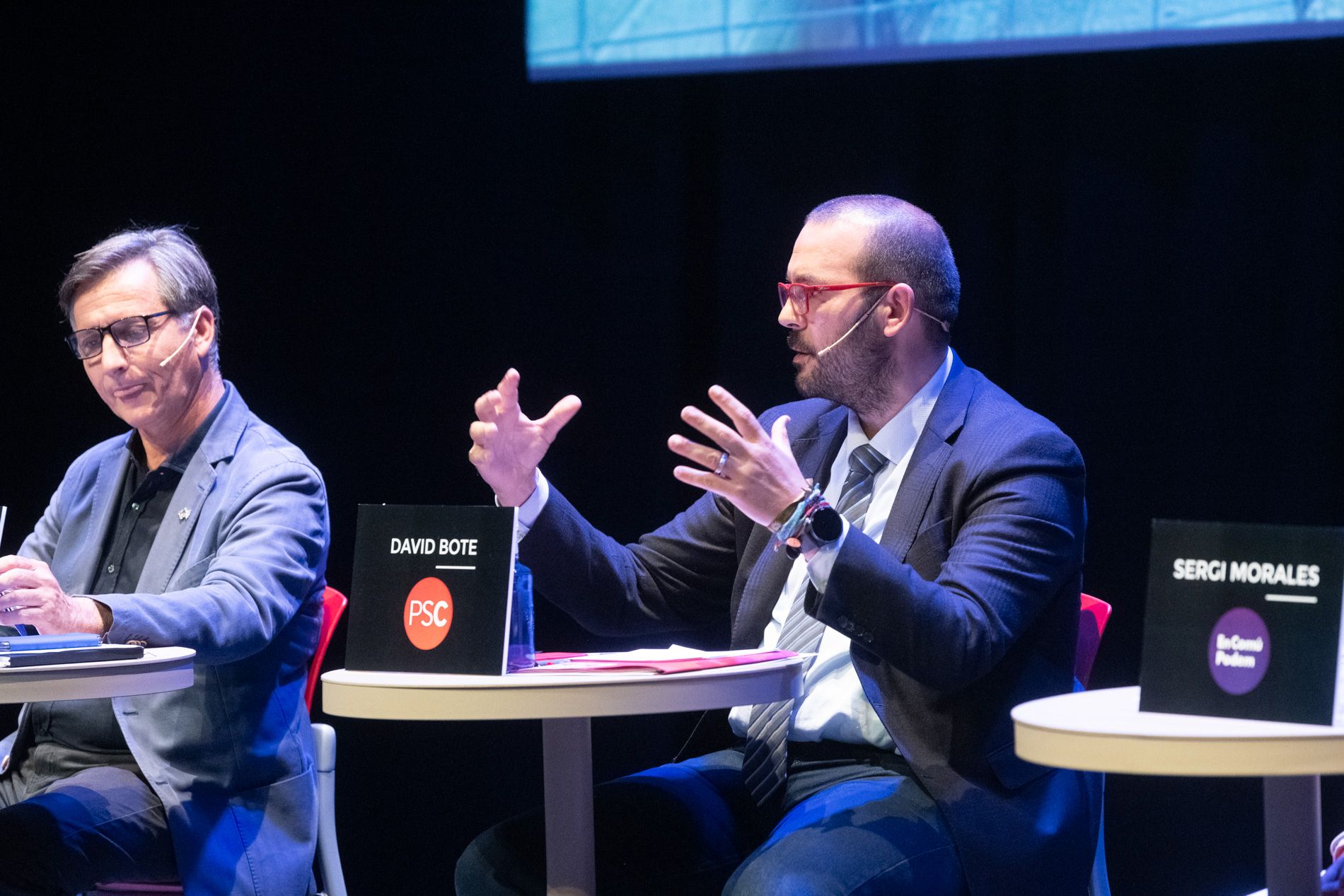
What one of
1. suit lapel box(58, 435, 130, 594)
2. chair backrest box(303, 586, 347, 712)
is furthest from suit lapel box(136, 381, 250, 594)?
chair backrest box(303, 586, 347, 712)

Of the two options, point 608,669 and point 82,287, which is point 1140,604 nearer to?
point 608,669

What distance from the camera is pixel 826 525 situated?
204cm

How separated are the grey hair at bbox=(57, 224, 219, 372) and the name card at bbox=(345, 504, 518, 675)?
95 cm

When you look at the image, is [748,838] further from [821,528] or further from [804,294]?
[804,294]

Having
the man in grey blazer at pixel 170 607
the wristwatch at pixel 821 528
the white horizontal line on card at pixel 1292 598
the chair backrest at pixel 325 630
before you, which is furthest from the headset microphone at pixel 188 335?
the white horizontal line on card at pixel 1292 598

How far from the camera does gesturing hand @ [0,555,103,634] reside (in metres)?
2.21

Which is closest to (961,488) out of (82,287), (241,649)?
(241,649)

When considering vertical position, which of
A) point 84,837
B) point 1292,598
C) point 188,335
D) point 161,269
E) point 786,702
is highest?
point 161,269

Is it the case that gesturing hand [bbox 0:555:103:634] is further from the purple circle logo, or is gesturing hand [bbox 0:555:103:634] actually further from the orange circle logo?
the purple circle logo

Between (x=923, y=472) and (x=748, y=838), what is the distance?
678mm

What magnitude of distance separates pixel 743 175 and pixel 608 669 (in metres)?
2.09

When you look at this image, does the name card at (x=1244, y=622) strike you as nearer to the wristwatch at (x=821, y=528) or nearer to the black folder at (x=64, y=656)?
the wristwatch at (x=821, y=528)

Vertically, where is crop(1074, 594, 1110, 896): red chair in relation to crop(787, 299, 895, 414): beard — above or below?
below

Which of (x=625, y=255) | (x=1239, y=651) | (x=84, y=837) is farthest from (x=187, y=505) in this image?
(x=1239, y=651)
